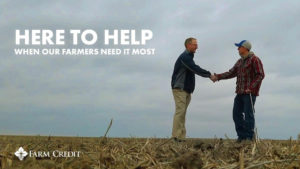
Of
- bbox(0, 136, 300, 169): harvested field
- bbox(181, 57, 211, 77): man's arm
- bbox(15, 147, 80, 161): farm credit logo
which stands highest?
bbox(181, 57, 211, 77): man's arm

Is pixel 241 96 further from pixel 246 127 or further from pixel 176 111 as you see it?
pixel 176 111

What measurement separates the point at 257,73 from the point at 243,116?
0.92 metres

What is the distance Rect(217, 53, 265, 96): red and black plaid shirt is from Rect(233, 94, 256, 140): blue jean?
0.48 feet

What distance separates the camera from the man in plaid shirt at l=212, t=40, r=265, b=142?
698 cm

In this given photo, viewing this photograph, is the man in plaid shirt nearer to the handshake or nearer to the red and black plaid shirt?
the red and black plaid shirt

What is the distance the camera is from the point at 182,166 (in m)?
3.05

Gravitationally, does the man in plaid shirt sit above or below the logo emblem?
above

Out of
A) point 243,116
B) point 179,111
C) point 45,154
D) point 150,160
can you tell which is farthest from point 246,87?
point 45,154

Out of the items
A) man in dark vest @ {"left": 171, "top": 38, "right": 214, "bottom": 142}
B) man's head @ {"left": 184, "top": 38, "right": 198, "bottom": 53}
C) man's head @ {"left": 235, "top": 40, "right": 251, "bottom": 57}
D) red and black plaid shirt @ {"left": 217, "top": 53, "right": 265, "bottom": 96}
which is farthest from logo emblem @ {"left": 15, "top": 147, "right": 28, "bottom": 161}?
man's head @ {"left": 184, "top": 38, "right": 198, "bottom": 53}

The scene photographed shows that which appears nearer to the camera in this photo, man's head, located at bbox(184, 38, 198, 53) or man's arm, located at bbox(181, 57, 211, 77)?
man's arm, located at bbox(181, 57, 211, 77)

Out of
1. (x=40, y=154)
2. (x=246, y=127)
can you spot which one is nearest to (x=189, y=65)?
(x=246, y=127)

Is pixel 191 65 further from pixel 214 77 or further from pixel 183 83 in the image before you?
pixel 214 77

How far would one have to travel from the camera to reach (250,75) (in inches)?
282

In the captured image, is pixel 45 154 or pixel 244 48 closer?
pixel 45 154
